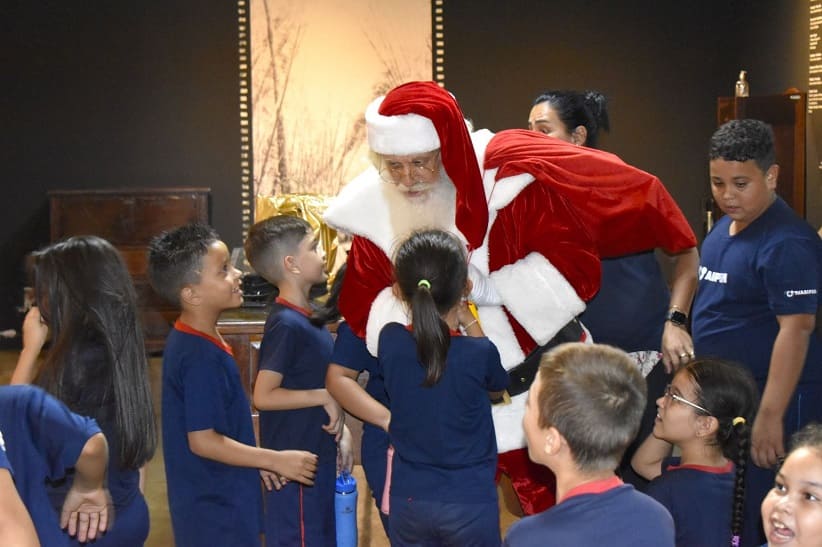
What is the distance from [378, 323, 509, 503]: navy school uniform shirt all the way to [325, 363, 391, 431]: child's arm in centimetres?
20

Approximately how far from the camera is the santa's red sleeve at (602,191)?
98.0 inches

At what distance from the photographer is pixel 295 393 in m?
2.77

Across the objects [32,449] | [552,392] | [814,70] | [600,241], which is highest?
[814,70]

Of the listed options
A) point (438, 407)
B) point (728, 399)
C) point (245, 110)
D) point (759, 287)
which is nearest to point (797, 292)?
point (759, 287)

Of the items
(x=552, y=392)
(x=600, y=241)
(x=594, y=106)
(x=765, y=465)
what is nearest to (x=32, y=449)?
(x=552, y=392)

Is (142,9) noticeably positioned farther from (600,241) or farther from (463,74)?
(600,241)

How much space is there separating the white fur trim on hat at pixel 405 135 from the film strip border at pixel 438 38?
5680 millimetres

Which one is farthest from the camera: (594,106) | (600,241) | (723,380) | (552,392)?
(594,106)

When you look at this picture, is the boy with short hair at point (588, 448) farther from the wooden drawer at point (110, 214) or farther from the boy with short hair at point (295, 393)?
the wooden drawer at point (110, 214)

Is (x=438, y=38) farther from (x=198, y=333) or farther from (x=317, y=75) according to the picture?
(x=198, y=333)

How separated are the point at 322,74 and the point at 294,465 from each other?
5792 millimetres

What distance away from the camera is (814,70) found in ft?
20.3

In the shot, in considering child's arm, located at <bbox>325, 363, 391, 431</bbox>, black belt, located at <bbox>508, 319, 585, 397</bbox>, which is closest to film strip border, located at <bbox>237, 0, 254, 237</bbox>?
child's arm, located at <bbox>325, 363, 391, 431</bbox>

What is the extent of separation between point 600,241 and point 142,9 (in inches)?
245
